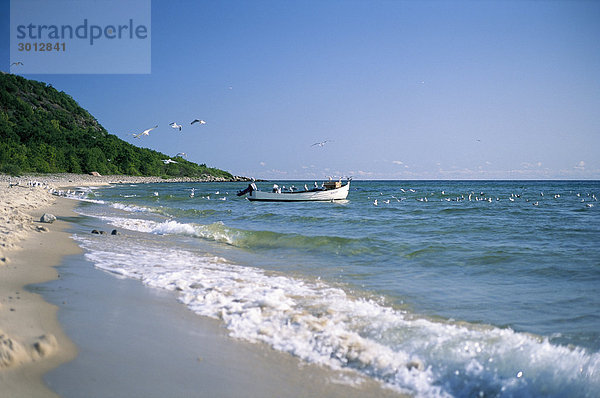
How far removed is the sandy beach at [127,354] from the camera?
299 centimetres

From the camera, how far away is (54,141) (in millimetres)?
98250

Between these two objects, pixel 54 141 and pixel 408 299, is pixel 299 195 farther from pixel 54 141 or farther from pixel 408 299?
pixel 54 141

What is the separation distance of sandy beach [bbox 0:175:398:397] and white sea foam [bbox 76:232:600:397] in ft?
1.02

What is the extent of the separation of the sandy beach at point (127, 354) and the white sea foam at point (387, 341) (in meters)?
0.31

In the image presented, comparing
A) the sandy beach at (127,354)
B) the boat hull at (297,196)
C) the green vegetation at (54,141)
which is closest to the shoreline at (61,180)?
the green vegetation at (54,141)

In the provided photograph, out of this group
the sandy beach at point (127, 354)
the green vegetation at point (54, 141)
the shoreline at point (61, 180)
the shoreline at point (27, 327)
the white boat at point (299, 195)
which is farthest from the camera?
the green vegetation at point (54, 141)

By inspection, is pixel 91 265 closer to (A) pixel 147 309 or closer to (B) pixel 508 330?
(A) pixel 147 309

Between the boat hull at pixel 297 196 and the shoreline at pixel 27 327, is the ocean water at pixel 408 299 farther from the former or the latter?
the boat hull at pixel 297 196

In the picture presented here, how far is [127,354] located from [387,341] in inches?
106

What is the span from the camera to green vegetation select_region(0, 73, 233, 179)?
263 ft

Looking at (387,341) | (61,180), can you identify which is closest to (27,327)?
(387,341)

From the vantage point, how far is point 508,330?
4812 millimetres

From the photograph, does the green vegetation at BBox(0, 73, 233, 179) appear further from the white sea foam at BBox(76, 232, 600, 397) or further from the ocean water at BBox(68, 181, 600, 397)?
the white sea foam at BBox(76, 232, 600, 397)

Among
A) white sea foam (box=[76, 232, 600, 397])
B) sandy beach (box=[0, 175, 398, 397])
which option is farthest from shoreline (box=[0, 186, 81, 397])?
white sea foam (box=[76, 232, 600, 397])
